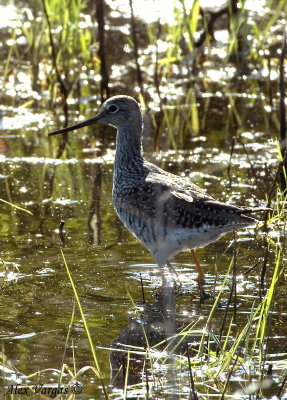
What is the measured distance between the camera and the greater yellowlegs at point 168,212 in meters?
6.52

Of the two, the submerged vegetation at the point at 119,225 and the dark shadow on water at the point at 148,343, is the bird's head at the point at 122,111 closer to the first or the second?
the submerged vegetation at the point at 119,225

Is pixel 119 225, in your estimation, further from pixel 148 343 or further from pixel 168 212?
pixel 148 343

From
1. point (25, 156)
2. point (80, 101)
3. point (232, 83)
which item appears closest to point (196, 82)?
point (232, 83)

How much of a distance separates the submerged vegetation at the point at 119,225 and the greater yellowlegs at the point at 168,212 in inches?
11.9

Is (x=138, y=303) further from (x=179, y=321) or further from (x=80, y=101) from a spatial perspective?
(x=80, y=101)

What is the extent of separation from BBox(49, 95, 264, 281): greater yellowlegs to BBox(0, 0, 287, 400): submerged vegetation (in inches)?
11.9

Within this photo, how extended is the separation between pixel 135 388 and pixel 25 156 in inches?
208

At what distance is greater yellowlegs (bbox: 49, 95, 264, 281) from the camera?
6.52 meters

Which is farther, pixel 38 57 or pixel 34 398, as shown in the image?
pixel 38 57

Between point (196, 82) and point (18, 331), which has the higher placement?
point (196, 82)

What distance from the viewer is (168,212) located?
6676 millimetres

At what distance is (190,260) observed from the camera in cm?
730
